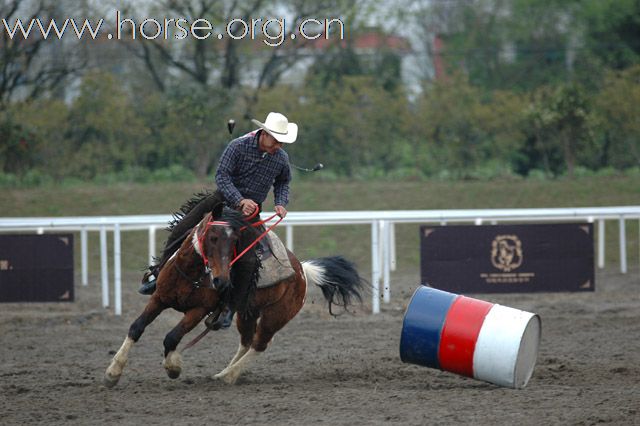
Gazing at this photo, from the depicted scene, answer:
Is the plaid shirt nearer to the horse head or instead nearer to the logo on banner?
the horse head

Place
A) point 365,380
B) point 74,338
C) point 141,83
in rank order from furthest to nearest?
point 141,83
point 74,338
point 365,380

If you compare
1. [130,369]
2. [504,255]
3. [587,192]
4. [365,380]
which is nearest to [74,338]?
[130,369]

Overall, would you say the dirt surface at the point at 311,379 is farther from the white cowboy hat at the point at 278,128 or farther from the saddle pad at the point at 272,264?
the white cowboy hat at the point at 278,128

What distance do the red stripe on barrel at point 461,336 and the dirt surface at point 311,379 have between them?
0.66 feet

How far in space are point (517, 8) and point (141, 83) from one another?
1313cm

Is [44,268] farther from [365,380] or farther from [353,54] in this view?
[353,54]

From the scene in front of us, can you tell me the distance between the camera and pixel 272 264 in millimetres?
7711

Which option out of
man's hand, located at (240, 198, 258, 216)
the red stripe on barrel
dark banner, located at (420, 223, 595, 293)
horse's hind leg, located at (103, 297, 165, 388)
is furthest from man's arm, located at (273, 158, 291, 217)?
dark banner, located at (420, 223, 595, 293)

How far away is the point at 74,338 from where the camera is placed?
1018cm

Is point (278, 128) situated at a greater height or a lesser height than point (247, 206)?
greater

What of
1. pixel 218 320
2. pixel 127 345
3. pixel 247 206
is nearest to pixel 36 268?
pixel 218 320

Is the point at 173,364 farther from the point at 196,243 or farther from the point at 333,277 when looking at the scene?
the point at 333,277

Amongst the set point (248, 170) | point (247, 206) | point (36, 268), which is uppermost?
point (248, 170)

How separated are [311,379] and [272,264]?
97cm
